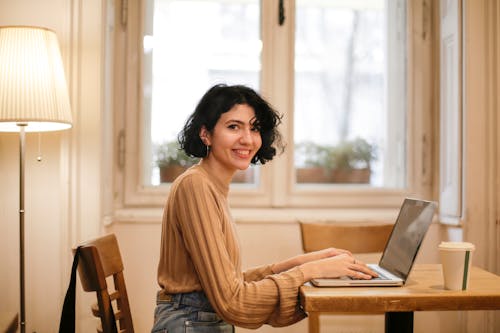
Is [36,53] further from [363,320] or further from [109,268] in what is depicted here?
[363,320]

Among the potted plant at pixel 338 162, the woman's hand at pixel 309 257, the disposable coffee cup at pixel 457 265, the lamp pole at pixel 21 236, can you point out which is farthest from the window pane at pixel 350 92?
the disposable coffee cup at pixel 457 265

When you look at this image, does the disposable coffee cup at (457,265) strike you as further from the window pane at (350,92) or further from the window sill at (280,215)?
the window pane at (350,92)

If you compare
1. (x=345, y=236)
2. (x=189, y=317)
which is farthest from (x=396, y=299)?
(x=345, y=236)

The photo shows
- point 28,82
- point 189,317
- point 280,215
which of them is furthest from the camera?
point 280,215

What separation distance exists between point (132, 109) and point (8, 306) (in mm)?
1080

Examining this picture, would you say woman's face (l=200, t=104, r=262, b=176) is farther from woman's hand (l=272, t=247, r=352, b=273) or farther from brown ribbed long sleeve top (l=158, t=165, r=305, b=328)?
woman's hand (l=272, t=247, r=352, b=273)

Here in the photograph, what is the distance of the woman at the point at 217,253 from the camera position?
141 cm

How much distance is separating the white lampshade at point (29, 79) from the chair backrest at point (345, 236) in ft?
3.41

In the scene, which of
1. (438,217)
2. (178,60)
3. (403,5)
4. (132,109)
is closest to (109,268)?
(132,109)

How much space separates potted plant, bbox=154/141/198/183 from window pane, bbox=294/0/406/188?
60 centimetres

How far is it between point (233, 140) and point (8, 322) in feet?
4.01

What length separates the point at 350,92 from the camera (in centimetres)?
304

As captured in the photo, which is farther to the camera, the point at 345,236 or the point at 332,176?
the point at 332,176

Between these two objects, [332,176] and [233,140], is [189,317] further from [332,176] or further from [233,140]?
[332,176]
